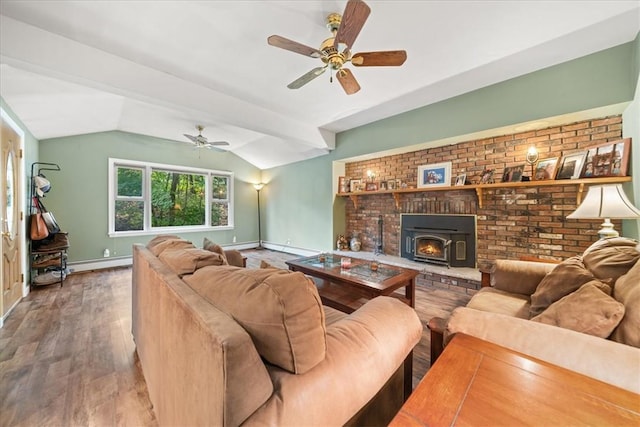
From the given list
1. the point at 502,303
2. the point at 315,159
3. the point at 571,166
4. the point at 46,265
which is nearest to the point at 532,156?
the point at 571,166

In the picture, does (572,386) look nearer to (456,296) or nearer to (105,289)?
(456,296)

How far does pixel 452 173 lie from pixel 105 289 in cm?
534

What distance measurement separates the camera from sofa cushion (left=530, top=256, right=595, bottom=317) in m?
1.33

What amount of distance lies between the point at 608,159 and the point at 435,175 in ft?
5.69

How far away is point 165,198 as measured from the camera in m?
5.32

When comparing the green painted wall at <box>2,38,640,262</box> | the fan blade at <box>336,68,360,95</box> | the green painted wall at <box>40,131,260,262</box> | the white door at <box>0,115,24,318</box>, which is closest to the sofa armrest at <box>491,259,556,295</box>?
the green painted wall at <box>2,38,640,262</box>

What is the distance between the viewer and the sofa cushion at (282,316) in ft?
2.44

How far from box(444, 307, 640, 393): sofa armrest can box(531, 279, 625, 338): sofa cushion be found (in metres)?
0.10

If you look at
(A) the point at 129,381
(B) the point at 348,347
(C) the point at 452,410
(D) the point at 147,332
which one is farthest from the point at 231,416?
(A) the point at 129,381

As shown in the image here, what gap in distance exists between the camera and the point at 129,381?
165cm

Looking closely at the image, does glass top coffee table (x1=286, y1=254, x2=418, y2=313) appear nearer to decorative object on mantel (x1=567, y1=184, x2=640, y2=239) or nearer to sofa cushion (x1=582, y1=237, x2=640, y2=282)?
sofa cushion (x1=582, y1=237, x2=640, y2=282)

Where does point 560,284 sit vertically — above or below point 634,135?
below

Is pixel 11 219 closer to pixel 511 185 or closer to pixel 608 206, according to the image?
pixel 608 206

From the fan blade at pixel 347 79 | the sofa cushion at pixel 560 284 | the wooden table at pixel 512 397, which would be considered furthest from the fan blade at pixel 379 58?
the wooden table at pixel 512 397
